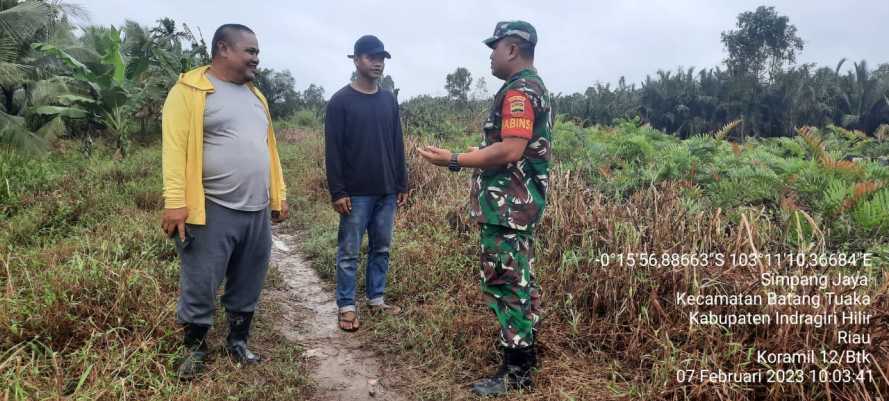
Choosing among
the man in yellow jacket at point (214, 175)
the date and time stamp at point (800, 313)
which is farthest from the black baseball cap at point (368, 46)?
the date and time stamp at point (800, 313)

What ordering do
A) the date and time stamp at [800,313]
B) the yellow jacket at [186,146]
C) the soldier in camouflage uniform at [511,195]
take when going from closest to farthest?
the date and time stamp at [800,313] → the yellow jacket at [186,146] → the soldier in camouflage uniform at [511,195]

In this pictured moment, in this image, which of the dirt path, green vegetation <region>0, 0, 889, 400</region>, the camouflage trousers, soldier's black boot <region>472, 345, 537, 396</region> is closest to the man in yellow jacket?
green vegetation <region>0, 0, 889, 400</region>

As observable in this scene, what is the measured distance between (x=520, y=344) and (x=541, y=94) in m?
1.22

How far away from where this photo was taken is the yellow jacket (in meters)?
2.27

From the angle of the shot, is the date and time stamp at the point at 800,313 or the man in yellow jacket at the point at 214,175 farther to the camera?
the man in yellow jacket at the point at 214,175

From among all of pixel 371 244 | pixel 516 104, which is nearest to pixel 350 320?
pixel 371 244

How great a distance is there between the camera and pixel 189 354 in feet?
8.47

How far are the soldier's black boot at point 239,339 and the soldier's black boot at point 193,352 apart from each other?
14 centimetres

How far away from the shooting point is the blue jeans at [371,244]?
10.9 feet

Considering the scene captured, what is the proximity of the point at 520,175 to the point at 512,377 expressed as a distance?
3.37 ft

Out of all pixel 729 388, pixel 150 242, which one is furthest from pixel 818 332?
pixel 150 242

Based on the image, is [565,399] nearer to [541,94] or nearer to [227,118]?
[541,94]

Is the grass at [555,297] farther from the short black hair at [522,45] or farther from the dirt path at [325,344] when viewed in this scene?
the short black hair at [522,45]

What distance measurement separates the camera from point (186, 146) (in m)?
2.32
